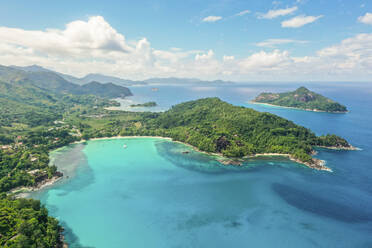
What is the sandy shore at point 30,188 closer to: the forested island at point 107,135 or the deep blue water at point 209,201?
the forested island at point 107,135

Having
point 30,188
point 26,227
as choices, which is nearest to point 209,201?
point 26,227

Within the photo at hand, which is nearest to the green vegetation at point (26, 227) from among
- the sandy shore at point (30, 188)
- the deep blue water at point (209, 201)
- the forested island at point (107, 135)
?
the forested island at point (107, 135)

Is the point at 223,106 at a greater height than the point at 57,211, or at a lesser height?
greater

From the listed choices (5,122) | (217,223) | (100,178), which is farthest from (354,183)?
(5,122)

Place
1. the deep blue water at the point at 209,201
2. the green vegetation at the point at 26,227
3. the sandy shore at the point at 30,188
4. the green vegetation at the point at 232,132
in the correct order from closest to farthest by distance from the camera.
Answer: the green vegetation at the point at 26,227 → the deep blue water at the point at 209,201 → the sandy shore at the point at 30,188 → the green vegetation at the point at 232,132

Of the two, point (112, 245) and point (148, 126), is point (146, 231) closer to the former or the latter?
point (112, 245)

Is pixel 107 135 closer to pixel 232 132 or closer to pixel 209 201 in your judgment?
pixel 232 132
